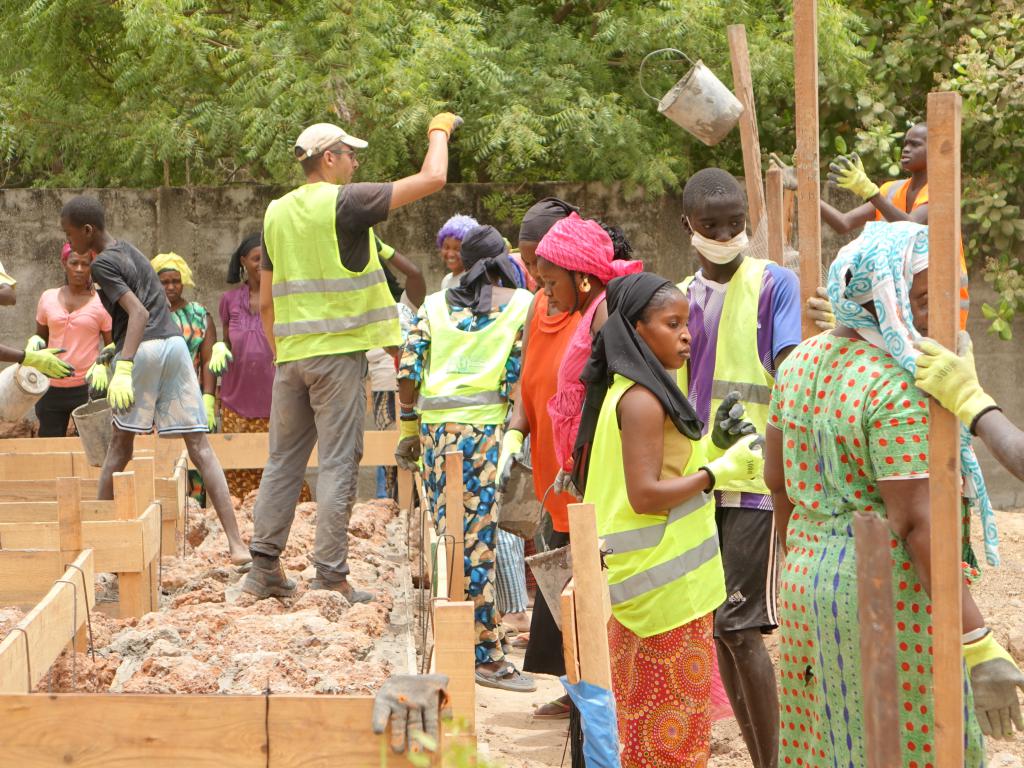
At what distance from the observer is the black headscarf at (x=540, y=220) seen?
5.74m

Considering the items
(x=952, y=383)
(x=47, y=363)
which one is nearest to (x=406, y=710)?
(x=952, y=383)

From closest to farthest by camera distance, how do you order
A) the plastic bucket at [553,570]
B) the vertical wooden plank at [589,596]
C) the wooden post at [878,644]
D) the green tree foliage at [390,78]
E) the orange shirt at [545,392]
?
the wooden post at [878,644] < the vertical wooden plank at [589,596] < the plastic bucket at [553,570] < the orange shirt at [545,392] < the green tree foliage at [390,78]

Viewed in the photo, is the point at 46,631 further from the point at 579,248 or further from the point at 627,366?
the point at 579,248

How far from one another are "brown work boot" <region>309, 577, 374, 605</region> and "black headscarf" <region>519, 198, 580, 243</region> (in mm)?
1753

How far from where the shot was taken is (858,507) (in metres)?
3.01

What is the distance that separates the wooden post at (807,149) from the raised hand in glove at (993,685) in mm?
1497

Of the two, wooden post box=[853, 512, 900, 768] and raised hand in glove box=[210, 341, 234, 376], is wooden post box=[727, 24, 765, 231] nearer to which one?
wooden post box=[853, 512, 900, 768]

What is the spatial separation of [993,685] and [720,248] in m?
Result: 2.01

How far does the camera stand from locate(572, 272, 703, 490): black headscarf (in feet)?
12.3

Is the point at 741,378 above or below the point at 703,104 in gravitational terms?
below

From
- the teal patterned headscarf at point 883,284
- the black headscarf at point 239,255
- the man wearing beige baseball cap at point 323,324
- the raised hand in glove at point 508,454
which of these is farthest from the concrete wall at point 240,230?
the teal patterned headscarf at point 883,284

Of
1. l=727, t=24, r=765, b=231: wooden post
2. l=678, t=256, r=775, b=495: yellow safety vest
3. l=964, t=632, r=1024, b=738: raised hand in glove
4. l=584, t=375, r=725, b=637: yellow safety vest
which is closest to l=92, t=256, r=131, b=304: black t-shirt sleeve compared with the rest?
l=727, t=24, r=765, b=231: wooden post

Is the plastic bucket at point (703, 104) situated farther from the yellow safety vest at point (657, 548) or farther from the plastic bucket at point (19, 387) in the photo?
the plastic bucket at point (19, 387)

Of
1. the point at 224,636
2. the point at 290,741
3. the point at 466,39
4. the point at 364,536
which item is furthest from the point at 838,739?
the point at 466,39
